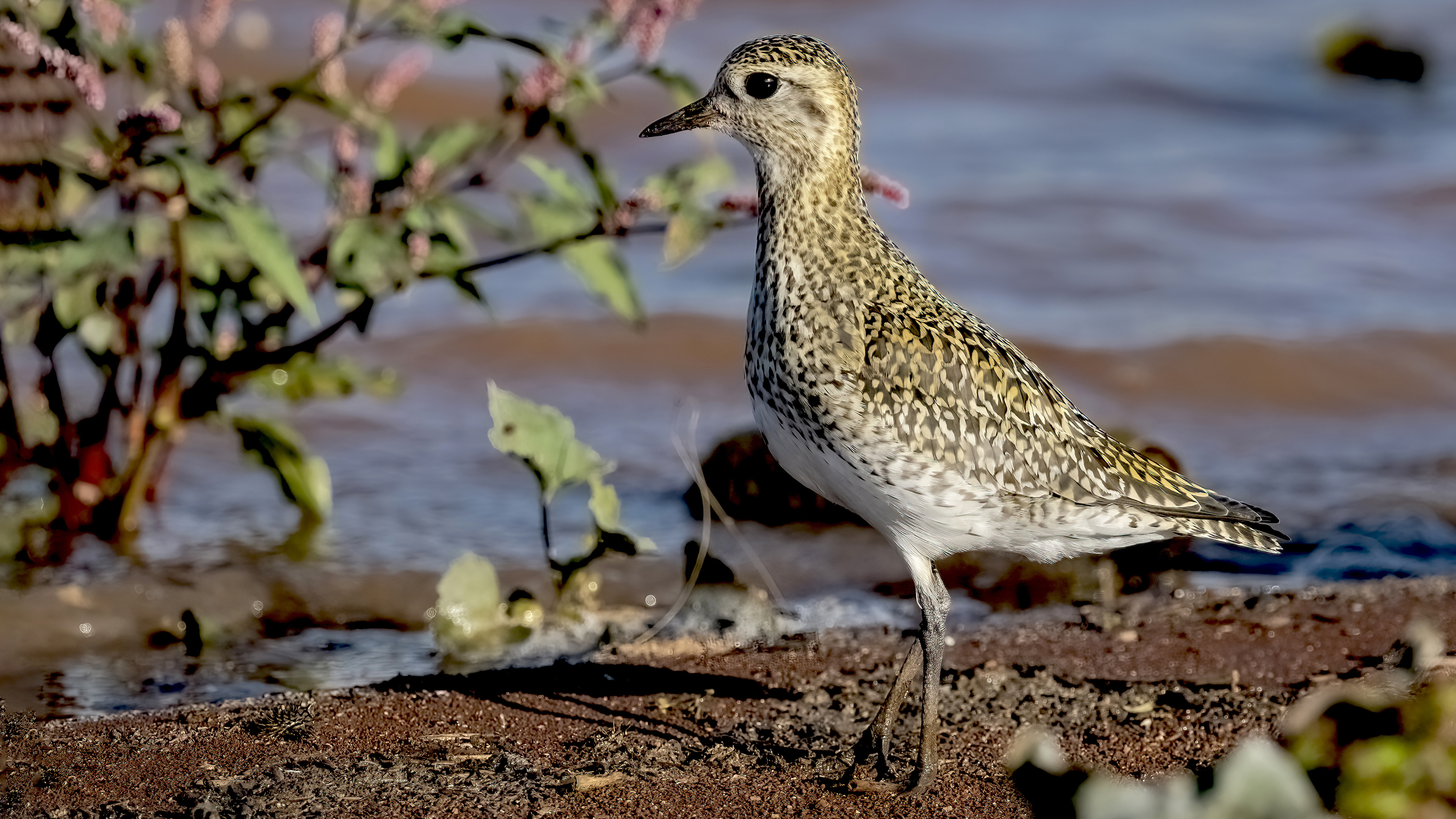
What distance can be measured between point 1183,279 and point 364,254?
7022 millimetres

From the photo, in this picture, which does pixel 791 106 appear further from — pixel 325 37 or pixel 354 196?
pixel 354 196

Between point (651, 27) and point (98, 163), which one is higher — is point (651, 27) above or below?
above

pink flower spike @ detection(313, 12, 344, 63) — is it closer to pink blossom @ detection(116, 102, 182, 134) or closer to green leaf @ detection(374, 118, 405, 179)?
green leaf @ detection(374, 118, 405, 179)

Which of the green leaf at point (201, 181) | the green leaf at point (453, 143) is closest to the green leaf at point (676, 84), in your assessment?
the green leaf at point (453, 143)

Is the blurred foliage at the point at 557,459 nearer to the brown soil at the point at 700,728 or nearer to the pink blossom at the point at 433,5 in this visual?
the brown soil at the point at 700,728

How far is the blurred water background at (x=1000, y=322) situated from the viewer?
6906 millimetres

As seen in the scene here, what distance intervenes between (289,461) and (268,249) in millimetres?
1401

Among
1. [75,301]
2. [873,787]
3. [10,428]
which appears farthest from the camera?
[10,428]

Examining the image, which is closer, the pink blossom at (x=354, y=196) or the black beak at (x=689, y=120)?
the black beak at (x=689, y=120)

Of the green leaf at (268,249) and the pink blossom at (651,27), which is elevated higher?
the pink blossom at (651,27)

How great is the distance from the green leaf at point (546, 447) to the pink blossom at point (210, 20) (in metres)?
1.69

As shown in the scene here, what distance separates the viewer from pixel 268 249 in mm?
5152

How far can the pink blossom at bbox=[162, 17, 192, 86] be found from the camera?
5.16 meters

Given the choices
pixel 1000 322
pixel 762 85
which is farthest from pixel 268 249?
pixel 1000 322
